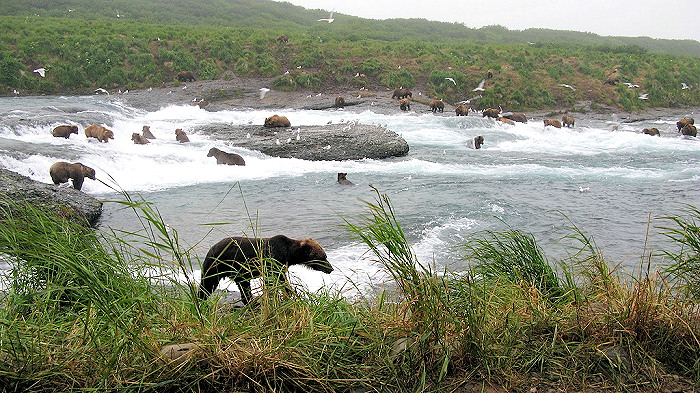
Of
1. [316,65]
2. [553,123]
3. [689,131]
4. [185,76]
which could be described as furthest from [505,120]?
[185,76]

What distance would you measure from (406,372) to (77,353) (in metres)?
1.58

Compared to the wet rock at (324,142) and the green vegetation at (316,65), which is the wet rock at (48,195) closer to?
the wet rock at (324,142)

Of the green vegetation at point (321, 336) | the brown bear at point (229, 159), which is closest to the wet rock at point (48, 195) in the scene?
the brown bear at point (229, 159)

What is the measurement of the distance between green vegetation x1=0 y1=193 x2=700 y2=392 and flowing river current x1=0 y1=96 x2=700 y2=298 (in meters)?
1.62

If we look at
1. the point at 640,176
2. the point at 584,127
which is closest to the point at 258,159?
the point at 640,176

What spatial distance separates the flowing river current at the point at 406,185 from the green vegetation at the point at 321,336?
63.6 inches

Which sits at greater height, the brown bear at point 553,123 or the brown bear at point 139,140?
the brown bear at point 139,140

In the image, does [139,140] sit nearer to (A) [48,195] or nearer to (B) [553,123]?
(A) [48,195]

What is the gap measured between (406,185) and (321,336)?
911 centimetres

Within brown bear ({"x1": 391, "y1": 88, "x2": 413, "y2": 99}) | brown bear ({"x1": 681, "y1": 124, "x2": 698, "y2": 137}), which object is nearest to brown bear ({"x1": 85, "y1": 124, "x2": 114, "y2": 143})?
brown bear ({"x1": 391, "y1": 88, "x2": 413, "y2": 99})

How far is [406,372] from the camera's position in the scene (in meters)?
2.63

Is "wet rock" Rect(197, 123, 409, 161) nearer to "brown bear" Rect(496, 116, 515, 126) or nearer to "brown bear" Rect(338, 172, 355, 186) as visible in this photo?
"brown bear" Rect(338, 172, 355, 186)

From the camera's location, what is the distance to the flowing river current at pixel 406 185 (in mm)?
7953

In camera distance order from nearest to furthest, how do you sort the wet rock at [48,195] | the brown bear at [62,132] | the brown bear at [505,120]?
the wet rock at [48,195]
the brown bear at [62,132]
the brown bear at [505,120]
